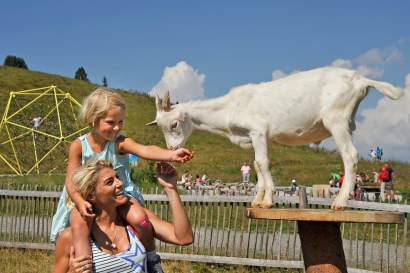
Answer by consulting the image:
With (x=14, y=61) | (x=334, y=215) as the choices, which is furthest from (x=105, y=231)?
(x=14, y=61)

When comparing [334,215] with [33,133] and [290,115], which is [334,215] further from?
[33,133]

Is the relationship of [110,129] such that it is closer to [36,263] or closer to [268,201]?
[268,201]

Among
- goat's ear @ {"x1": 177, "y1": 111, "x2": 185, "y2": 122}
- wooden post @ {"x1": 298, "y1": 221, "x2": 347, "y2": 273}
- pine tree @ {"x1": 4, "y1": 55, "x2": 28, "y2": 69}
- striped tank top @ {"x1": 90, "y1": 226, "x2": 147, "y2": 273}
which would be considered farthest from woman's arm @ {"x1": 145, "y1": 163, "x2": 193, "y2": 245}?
pine tree @ {"x1": 4, "y1": 55, "x2": 28, "y2": 69}

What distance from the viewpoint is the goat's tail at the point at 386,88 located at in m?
4.94

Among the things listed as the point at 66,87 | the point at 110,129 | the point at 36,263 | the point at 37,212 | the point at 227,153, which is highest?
the point at 66,87

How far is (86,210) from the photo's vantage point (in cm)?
340

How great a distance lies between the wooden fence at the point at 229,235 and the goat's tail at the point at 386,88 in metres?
3.35

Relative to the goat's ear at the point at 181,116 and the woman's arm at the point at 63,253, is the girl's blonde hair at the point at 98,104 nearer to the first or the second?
the woman's arm at the point at 63,253

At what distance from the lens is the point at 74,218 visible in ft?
11.3

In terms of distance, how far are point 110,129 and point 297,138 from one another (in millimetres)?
1859

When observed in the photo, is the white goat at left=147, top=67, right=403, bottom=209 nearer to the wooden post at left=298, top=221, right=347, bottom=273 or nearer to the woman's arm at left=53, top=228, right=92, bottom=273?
the wooden post at left=298, top=221, right=347, bottom=273

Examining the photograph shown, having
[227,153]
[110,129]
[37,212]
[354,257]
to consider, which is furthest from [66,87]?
[110,129]

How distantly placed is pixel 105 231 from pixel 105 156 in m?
0.65

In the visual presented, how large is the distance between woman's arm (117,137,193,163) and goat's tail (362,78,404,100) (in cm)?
210
